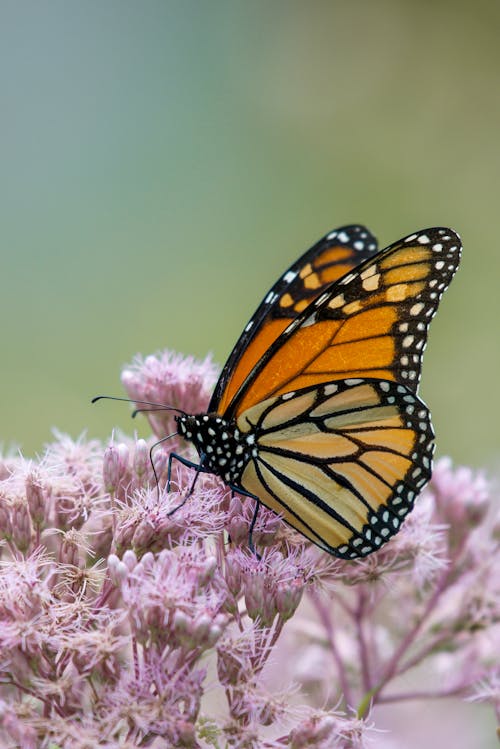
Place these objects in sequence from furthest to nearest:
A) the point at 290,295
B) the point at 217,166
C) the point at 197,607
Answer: the point at 217,166, the point at 290,295, the point at 197,607

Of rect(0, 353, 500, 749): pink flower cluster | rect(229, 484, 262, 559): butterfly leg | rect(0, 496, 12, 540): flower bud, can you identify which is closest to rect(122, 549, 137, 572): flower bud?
rect(0, 353, 500, 749): pink flower cluster

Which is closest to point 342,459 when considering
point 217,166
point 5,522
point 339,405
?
point 339,405

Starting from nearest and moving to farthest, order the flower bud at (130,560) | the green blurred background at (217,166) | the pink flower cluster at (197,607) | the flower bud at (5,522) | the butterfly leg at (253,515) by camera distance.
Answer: the pink flower cluster at (197,607) < the flower bud at (130,560) < the butterfly leg at (253,515) < the flower bud at (5,522) < the green blurred background at (217,166)

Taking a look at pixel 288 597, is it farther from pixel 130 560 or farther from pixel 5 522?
pixel 5 522

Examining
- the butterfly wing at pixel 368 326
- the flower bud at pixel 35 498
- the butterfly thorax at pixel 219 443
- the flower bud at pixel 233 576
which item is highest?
the butterfly wing at pixel 368 326

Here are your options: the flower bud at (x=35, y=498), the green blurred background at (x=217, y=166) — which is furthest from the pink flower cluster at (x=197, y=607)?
the green blurred background at (x=217, y=166)

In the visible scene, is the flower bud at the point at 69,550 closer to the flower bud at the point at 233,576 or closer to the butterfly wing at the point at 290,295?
the flower bud at the point at 233,576

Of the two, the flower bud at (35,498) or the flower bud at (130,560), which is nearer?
the flower bud at (130,560)
